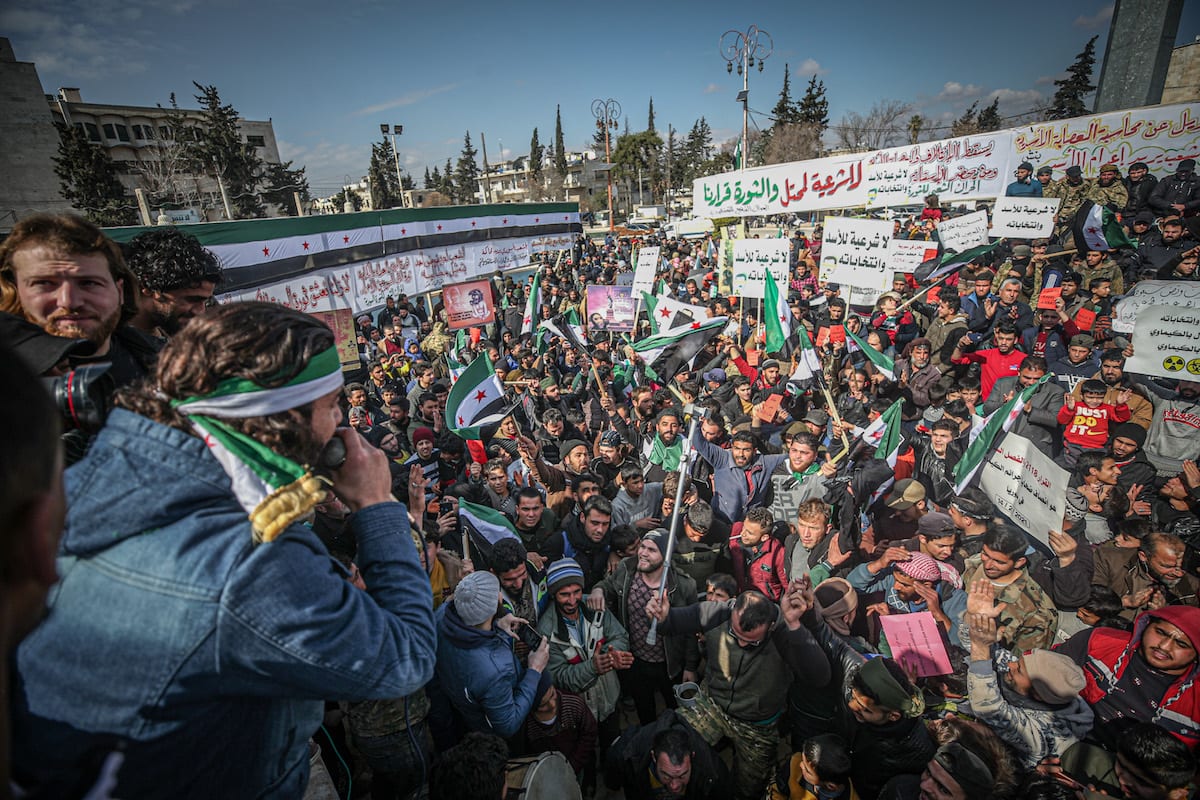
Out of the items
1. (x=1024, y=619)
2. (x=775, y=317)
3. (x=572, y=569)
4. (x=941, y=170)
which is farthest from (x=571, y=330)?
(x=941, y=170)

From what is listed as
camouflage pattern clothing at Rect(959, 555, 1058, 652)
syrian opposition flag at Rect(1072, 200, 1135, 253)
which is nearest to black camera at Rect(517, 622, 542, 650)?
camouflage pattern clothing at Rect(959, 555, 1058, 652)

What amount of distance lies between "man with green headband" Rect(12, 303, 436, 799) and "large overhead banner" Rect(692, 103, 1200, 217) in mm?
17349

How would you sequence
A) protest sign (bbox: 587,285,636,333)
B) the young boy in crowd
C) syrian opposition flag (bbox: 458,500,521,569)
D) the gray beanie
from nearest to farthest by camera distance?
the gray beanie → syrian opposition flag (bbox: 458,500,521,569) → the young boy in crowd → protest sign (bbox: 587,285,636,333)

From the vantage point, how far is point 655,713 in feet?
13.3

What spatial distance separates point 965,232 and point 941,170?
20.4 ft

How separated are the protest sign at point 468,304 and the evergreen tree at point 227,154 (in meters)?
29.9

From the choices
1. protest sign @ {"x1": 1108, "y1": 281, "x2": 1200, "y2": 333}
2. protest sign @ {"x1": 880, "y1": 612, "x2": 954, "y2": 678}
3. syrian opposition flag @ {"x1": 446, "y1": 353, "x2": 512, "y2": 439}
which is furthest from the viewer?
syrian opposition flag @ {"x1": 446, "y1": 353, "x2": 512, "y2": 439}

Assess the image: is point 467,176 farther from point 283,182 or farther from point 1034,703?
point 1034,703

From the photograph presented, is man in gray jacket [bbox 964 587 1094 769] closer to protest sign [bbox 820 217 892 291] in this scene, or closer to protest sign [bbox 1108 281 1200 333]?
protest sign [bbox 1108 281 1200 333]

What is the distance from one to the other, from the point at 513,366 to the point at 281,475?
8451 millimetres

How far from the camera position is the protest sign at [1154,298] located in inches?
201

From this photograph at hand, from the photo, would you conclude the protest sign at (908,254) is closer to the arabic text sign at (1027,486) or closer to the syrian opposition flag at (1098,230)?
the syrian opposition flag at (1098,230)

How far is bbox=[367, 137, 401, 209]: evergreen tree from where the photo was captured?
2068 inches

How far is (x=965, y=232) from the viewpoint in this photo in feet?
32.5
